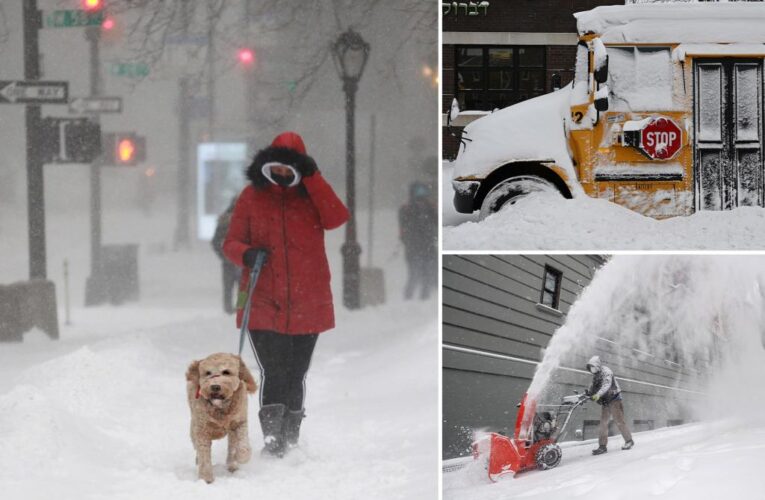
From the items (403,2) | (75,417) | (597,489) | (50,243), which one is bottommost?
(597,489)

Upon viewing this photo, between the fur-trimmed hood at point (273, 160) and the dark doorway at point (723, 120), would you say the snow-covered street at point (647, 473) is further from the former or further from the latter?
the fur-trimmed hood at point (273, 160)

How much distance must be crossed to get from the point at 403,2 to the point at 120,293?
6.30 ft

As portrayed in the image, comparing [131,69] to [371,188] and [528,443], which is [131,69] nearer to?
[371,188]

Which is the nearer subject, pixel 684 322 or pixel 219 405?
pixel 219 405

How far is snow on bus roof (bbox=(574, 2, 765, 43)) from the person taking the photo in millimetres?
4492

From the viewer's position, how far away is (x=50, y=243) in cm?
471

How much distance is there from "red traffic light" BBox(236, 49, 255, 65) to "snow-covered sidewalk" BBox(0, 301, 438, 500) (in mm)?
1208

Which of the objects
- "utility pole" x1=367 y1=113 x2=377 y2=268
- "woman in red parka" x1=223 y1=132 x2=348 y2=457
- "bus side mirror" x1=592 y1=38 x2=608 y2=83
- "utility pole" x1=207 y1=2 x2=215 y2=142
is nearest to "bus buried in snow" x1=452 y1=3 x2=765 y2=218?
"bus side mirror" x1=592 y1=38 x2=608 y2=83

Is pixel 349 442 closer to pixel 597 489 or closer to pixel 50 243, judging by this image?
pixel 597 489

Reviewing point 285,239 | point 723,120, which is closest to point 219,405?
point 285,239

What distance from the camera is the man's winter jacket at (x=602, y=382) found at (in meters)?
4.77

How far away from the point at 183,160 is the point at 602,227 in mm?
1974

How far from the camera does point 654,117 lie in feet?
14.8

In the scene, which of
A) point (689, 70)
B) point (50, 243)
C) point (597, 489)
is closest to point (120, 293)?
point (50, 243)
